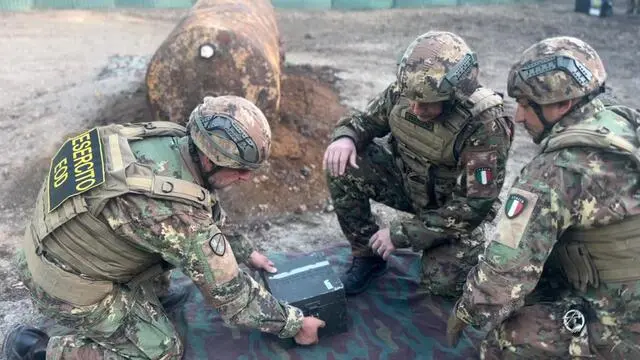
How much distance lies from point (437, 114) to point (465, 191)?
0.47 metres

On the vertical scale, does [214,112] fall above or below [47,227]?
above

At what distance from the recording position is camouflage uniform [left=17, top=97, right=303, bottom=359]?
274 centimetres

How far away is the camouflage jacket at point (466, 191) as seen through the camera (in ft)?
10.9

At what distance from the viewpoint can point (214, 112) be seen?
2779mm

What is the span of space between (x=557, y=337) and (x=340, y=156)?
5.27 ft

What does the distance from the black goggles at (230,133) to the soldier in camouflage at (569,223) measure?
1139 mm

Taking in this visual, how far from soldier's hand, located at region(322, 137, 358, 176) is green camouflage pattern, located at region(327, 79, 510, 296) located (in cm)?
9

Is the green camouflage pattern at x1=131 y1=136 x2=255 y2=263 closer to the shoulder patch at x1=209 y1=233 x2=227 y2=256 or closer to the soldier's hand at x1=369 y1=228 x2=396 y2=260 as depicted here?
the shoulder patch at x1=209 y1=233 x2=227 y2=256

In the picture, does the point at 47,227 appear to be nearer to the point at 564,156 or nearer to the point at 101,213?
the point at 101,213

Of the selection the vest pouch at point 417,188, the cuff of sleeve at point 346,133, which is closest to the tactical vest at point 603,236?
the vest pouch at point 417,188

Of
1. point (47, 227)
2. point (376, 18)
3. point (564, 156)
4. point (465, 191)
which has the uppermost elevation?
point (564, 156)

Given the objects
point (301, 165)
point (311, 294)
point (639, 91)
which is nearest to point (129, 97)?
point (301, 165)

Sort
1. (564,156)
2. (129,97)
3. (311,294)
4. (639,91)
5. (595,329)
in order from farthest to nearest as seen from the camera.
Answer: (639,91) → (129,97) → (311,294) → (595,329) → (564,156)

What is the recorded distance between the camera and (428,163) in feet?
11.9
